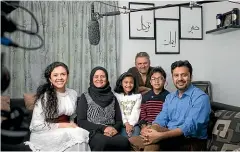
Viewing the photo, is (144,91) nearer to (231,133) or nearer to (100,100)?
(100,100)

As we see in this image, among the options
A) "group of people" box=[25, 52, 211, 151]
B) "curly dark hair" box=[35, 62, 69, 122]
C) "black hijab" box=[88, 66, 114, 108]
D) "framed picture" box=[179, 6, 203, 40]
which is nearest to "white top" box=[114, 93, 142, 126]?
"group of people" box=[25, 52, 211, 151]

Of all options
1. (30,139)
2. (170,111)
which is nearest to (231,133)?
(170,111)

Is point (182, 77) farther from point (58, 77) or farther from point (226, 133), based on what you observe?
point (58, 77)

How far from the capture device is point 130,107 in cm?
279

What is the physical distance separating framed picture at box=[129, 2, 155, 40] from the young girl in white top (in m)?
Result: 1.11

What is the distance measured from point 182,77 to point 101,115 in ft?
2.75

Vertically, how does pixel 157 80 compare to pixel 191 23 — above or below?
below

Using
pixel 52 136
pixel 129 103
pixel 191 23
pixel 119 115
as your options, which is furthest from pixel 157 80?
pixel 191 23

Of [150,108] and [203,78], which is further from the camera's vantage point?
[203,78]

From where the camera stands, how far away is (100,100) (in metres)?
2.66

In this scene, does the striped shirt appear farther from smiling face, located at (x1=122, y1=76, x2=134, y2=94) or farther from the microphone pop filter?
the microphone pop filter

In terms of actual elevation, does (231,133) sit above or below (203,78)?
below

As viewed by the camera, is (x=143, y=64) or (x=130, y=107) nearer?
(x=130, y=107)

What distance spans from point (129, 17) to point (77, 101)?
159cm
